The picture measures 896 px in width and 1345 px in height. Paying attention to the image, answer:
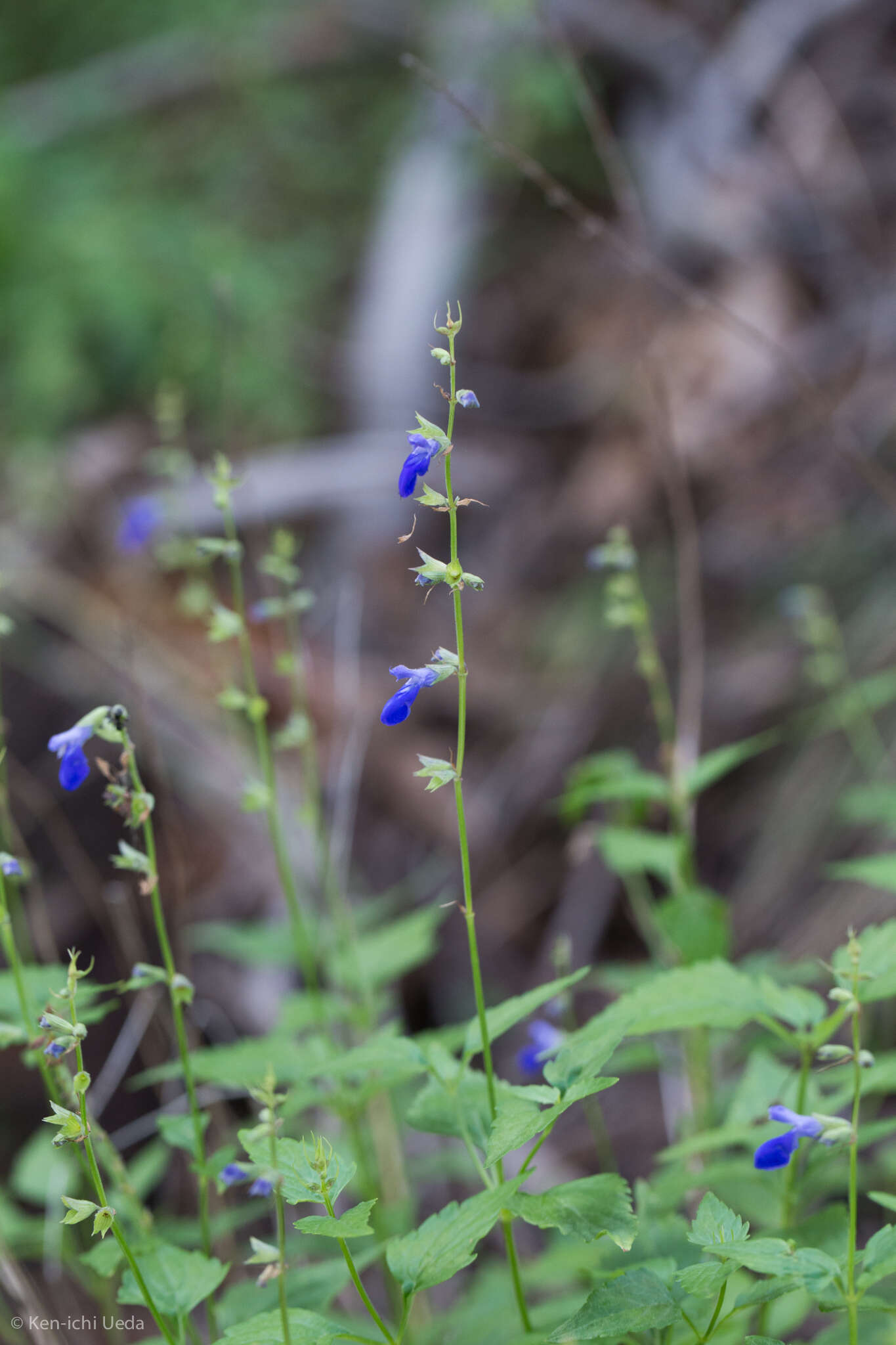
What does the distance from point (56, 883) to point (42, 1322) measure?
222 centimetres

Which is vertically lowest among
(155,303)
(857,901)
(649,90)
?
(857,901)

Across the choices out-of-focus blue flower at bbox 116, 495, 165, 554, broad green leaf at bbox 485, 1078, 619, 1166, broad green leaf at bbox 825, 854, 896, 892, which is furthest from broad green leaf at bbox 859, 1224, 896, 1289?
out-of-focus blue flower at bbox 116, 495, 165, 554

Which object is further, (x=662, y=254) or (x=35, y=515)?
(x=662, y=254)

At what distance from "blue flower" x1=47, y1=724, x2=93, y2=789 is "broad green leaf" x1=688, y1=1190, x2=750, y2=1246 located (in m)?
1.00

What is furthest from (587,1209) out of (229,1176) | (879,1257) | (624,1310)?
(229,1176)

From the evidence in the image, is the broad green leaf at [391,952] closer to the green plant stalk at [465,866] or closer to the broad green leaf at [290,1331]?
the green plant stalk at [465,866]

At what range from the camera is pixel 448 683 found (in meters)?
5.61

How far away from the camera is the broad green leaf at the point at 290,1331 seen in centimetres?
121

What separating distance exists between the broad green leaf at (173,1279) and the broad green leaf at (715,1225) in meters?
0.65

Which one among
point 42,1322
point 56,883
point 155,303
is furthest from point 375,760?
point 155,303

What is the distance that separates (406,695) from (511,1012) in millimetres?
485

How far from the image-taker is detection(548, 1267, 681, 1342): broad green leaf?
1186mm

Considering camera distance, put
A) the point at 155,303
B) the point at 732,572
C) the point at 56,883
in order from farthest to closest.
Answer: the point at 155,303
the point at 732,572
the point at 56,883

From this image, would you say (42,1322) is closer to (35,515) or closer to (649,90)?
(35,515)
